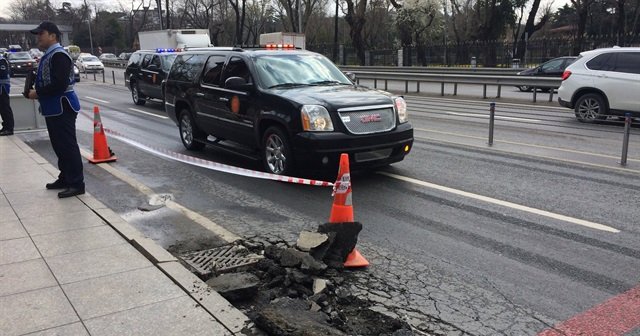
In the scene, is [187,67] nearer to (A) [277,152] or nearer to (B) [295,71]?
(B) [295,71]

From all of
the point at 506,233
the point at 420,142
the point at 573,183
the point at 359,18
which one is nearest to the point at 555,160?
the point at 573,183

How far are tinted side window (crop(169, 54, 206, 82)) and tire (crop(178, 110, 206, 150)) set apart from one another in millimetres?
655

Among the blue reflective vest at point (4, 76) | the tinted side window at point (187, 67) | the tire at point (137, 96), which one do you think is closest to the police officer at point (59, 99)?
the tinted side window at point (187, 67)

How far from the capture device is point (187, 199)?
6.96m

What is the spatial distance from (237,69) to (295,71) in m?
0.93

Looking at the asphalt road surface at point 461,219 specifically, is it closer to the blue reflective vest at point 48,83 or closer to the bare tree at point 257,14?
the blue reflective vest at point 48,83

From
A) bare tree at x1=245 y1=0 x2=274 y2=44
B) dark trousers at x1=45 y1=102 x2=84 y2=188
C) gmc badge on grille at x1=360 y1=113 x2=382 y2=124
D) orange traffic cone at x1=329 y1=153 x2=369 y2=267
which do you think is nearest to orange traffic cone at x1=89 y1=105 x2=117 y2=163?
dark trousers at x1=45 y1=102 x2=84 y2=188

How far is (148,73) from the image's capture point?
18766 mm

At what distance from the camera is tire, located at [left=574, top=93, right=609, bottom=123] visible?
1342cm

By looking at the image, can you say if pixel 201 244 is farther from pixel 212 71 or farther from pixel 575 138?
pixel 575 138

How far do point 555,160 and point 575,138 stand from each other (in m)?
2.87

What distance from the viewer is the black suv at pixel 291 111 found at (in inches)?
280

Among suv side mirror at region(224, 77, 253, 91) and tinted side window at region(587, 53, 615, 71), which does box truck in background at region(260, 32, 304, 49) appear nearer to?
tinted side window at region(587, 53, 615, 71)

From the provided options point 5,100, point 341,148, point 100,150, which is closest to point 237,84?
point 341,148
